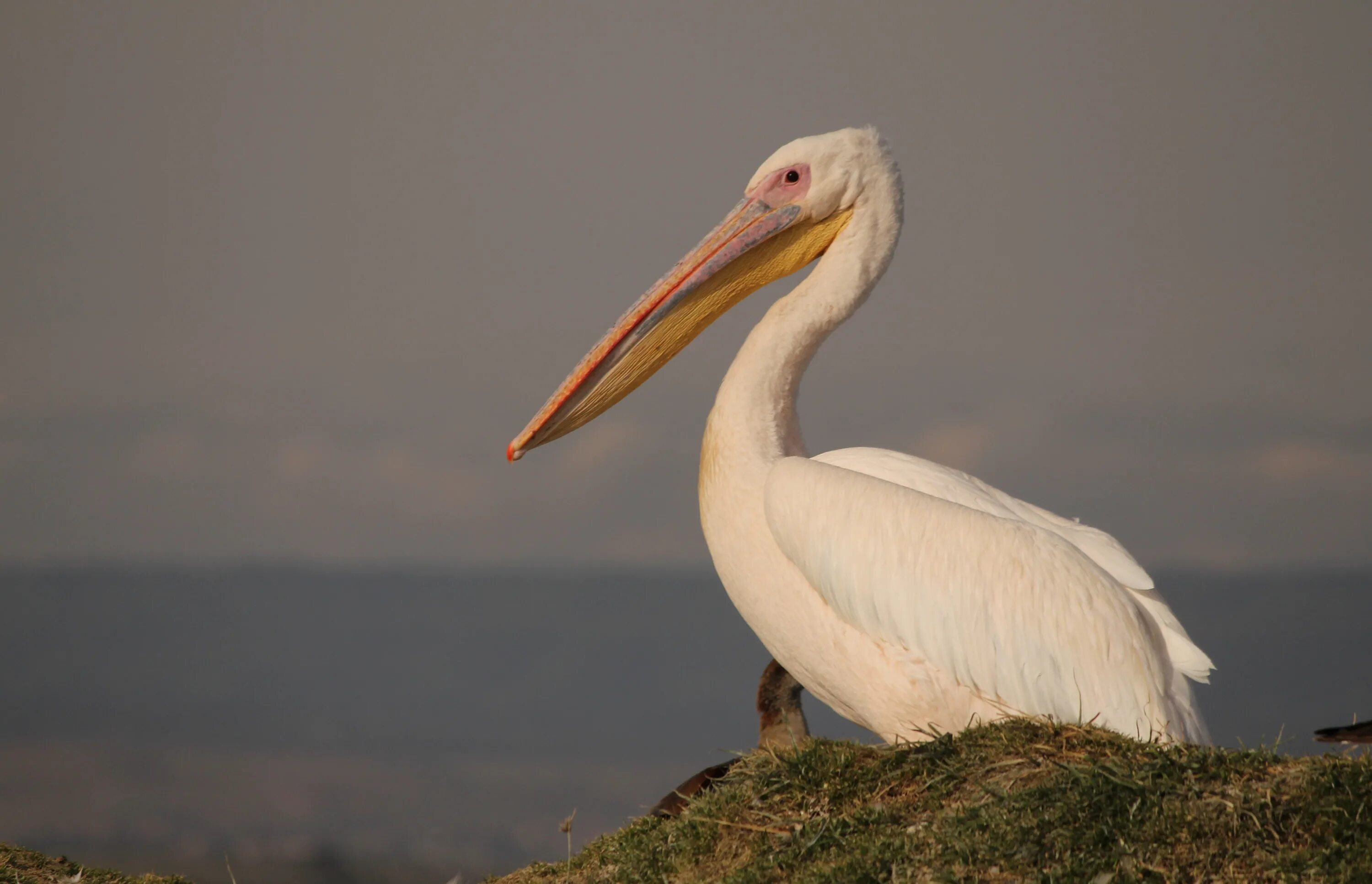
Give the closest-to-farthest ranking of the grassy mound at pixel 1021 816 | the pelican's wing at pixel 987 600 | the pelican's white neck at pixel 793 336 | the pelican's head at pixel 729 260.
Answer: the grassy mound at pixel 1021 816 < the pelican's wing at pixel 987 600 < the pelican's white neck at pixel 793 336 < the pelican's head at pixel 729 260

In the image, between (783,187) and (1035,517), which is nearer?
(1035,517)

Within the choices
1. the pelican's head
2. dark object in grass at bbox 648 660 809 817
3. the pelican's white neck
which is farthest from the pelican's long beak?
dark object in grass at bbox 648 660 809 817

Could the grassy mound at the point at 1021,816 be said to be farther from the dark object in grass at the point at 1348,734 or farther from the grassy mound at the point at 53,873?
the grassy mound at the point at 53,873

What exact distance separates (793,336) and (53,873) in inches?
159

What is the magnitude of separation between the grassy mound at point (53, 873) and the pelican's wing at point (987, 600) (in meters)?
3.24

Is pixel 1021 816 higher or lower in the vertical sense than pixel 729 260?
lower

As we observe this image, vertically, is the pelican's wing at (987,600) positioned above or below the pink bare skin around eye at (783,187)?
below

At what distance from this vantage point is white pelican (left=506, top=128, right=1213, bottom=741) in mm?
4586

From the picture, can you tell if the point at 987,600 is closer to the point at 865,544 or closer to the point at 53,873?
the point at 865,544

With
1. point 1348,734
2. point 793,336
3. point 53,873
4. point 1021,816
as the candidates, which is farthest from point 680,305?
point 53,873

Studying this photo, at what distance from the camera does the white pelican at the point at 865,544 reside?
4.59 metres

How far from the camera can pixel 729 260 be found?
561cm

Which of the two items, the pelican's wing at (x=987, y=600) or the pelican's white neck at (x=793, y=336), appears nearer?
the pelican's wing at (x=987, y=600)

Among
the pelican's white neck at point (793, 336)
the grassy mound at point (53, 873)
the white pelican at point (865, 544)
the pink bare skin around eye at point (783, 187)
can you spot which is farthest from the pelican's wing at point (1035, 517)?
the grassy mound at point (53, 873)
